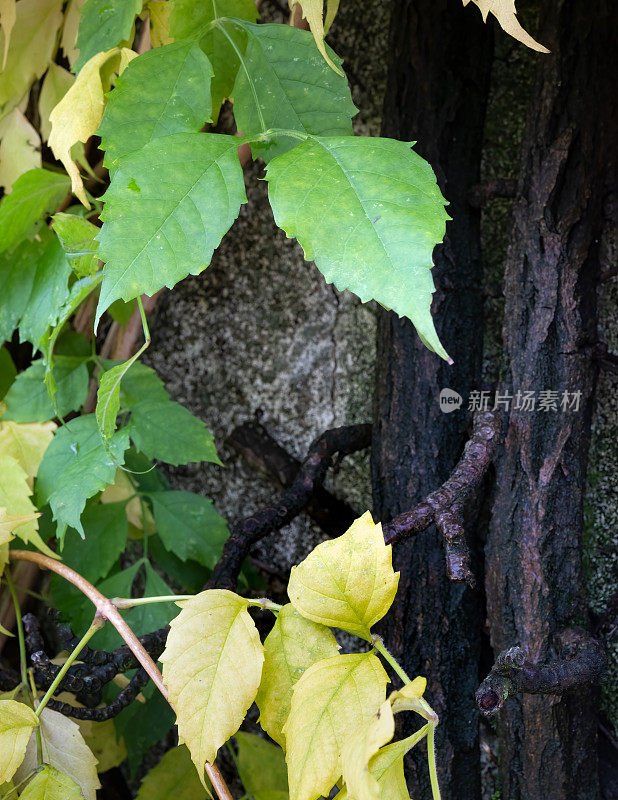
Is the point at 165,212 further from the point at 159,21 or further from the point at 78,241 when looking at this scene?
the point at 159,21

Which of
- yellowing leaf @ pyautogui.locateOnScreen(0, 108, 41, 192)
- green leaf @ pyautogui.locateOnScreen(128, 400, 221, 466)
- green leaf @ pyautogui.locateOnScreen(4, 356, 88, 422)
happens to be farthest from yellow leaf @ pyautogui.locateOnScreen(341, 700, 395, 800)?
yellowing leaf @ pyautogui.locateOnScreen(0, 108, 41, 192)

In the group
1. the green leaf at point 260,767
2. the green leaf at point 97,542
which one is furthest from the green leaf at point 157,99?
the green leaf at point 260,767

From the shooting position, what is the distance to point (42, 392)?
2.11ft

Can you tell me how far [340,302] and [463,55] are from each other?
0.28 meters

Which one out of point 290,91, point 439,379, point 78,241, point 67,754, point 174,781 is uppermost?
point 290,91

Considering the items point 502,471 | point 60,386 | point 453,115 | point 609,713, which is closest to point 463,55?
point 453,115

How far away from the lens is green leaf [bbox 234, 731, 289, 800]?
662mm

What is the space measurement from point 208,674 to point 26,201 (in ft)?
1.34

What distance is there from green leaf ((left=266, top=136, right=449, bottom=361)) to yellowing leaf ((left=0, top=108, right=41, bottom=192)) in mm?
381

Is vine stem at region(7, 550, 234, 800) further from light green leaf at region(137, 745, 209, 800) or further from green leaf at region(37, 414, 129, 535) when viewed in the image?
light green leaf at region(137, 745, 209, 800)

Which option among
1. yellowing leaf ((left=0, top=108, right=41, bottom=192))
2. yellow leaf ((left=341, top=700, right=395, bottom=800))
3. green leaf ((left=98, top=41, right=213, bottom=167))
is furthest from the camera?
yellowing leaf ((left=0, top=108, right=41, bottom=192))

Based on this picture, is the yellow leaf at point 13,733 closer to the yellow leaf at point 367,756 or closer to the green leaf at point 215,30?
the yellow leaf at point 367,756

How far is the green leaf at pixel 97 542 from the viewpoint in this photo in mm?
674

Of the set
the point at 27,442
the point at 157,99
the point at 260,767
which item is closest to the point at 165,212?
the point at 157,99
